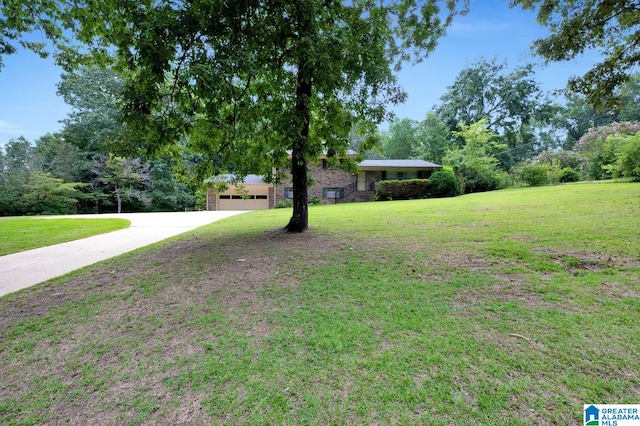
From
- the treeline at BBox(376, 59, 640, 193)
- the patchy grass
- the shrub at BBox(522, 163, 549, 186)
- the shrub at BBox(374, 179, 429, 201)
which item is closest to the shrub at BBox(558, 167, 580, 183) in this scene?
the treeline at BBox(376, 59, 640, 193)

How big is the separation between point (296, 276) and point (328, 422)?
246 centimetres

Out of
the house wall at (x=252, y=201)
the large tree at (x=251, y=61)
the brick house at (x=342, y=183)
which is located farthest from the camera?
the house wall at (x=252, y=201)

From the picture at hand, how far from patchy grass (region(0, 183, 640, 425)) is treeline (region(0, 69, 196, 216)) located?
74.4ft

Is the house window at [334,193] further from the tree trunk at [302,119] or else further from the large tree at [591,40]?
→ the large tree at [591,40]

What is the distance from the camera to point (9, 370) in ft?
7.71

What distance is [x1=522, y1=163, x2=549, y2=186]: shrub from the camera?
766 inches

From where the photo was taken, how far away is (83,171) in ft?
84.3

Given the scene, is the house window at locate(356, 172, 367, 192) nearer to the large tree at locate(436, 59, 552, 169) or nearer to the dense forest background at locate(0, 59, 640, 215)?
the dense forest background at locate(0, 59, 640, 215)

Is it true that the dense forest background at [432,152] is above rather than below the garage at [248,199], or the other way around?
above

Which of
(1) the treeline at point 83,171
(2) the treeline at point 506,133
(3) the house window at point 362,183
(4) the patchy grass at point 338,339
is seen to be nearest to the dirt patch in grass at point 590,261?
(4) the patchy grass at point 338,339

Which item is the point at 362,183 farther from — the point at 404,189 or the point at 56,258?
the point at 56,258

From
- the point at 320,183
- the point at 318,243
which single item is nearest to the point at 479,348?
the point at 318,243

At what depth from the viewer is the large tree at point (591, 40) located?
17.9 ft

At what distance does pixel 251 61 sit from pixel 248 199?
64.2 feet
